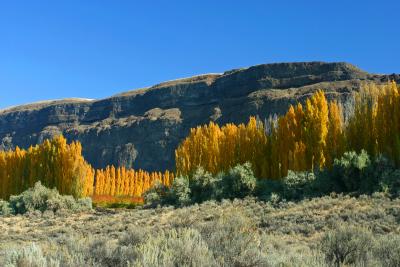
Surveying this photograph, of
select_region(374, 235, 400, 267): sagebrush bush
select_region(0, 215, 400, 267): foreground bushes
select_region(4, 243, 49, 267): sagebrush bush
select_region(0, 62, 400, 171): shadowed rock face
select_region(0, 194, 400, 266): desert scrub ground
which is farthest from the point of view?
select_region(0, 62, 400, 171): shadowed rock face

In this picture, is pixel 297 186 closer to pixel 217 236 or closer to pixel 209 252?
pixel 217 236

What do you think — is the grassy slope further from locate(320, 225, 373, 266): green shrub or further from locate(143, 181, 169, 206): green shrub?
Result: locate(143, 181, 169, 206): green shrub

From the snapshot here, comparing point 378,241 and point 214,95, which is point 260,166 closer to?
point 378,241

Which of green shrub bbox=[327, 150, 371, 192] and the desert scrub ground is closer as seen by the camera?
the desert scrub ground

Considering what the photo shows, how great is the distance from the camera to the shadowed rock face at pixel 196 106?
145 meters

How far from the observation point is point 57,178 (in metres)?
55.1

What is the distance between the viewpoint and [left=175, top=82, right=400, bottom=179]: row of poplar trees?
37062mm

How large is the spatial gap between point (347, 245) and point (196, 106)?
16780 centimetres

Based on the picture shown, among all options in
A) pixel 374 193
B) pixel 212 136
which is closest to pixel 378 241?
pixel 374 193

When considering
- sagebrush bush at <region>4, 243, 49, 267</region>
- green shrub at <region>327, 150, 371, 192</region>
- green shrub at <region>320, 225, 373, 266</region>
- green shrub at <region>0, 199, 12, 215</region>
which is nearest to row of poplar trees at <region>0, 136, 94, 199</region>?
green shrub at <region>0, 199, 12, 215</region>

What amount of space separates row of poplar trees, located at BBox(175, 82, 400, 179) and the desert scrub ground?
10.6 m

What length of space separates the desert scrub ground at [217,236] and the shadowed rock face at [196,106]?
107286 millimetres

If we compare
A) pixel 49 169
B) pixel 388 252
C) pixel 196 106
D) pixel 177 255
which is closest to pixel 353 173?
pixel 388 252

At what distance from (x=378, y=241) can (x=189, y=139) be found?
45.5 m
